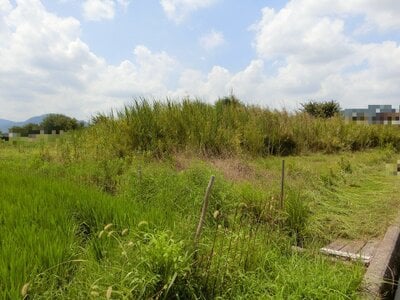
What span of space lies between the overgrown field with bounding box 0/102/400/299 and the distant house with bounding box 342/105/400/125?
26.6 feet

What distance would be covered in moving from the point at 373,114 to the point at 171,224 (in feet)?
49.2

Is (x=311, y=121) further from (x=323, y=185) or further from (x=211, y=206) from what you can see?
(x=211, y=206)

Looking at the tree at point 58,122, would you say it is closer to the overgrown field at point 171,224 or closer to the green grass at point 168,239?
the overgrown field at point 171,224

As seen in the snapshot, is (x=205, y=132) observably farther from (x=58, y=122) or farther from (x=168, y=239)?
(x=58, y=122)

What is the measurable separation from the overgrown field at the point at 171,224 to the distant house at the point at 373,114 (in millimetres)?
8101

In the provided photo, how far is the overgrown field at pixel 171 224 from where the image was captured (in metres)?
2.50

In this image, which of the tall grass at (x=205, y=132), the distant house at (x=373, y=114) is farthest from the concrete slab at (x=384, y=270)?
the distant house at (x=373, y=114)

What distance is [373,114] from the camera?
16359 millimetres

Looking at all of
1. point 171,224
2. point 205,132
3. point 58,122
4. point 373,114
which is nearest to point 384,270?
point 171,224

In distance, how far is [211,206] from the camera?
14.9 ft

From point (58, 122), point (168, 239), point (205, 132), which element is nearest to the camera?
point (168, 239)

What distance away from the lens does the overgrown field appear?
8.20ft

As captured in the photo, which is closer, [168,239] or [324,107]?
[168,239]

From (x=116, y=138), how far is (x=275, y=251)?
5860 millimetres
